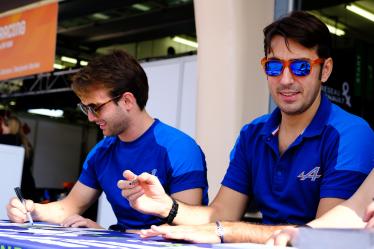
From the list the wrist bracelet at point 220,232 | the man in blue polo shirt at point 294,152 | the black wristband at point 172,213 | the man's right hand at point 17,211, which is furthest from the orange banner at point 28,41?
the wrist bracelet at point 220,232

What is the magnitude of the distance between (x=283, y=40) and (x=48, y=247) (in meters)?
1.05

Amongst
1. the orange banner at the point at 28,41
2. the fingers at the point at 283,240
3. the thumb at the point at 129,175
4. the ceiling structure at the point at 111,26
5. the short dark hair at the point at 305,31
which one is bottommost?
the fingers at the point at 283,240

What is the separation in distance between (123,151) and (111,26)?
8.91 metres

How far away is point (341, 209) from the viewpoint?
4.34ft

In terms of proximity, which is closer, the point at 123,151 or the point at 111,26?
the point at 123,151

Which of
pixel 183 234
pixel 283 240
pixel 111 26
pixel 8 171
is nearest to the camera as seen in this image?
pixel 283 240

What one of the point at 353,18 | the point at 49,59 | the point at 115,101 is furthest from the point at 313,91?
the point at 353,18

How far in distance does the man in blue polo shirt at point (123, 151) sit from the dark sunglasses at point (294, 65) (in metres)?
0.47

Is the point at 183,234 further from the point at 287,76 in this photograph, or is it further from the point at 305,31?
the point at 305,31

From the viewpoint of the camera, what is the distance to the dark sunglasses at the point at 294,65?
167 centimetres

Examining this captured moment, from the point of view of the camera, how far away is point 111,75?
2.06 m

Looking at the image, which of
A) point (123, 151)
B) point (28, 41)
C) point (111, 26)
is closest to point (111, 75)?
point (123, 151)

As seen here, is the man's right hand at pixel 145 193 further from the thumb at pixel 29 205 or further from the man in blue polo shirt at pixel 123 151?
the thumb at pixel 29 205

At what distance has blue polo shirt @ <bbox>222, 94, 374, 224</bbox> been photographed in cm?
156
